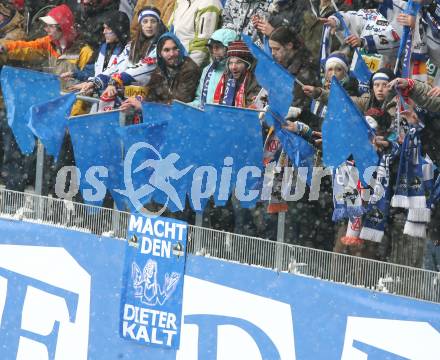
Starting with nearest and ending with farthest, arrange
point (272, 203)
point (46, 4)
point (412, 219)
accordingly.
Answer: point (412, 219), point (272, 203), point (46, 4)

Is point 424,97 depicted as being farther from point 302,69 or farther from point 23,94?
point 23,94

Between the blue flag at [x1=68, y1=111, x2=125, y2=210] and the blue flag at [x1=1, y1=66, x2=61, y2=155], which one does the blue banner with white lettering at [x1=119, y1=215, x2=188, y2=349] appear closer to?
the blue flag at [x1=68, y1=111, x2=125, y2=210]

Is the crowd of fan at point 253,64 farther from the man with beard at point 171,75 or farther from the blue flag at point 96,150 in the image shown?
the blue flag at point 96,150

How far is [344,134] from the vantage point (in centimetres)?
951

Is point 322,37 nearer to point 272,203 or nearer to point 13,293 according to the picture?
point 272,203

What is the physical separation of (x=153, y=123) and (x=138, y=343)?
160 centimetres

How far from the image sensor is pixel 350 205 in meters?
9.61

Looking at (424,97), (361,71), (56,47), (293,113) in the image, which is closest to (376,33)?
(361,71)

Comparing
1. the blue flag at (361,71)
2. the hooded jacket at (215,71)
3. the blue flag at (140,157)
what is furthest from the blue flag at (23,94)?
the blue flag at (361,71)

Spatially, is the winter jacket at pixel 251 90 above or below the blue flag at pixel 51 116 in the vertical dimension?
above

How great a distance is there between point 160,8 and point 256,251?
3.22 metres

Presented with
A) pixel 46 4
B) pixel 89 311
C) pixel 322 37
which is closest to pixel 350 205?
pixel 322 37

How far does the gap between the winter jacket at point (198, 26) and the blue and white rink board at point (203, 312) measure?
5.66ft

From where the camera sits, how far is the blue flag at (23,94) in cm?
1152
